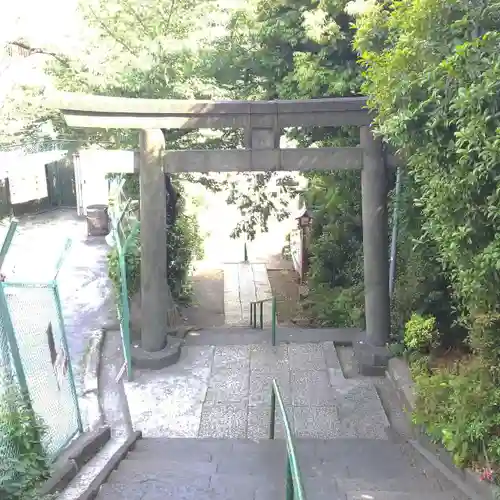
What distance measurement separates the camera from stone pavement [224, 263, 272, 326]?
15527 millimetres

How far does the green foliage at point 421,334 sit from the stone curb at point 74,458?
406 centimetres

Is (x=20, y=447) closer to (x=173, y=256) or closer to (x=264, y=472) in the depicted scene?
(x=264, y=472)

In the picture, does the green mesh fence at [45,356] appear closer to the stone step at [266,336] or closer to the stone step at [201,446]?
the stone step at [201,446]

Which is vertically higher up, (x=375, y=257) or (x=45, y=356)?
(x=375, y=257)

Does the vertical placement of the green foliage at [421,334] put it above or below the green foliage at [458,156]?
below

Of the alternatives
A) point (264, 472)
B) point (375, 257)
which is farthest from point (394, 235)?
point (264, 472)

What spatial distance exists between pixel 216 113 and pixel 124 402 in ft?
13.8

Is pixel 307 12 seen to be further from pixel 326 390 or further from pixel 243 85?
pixel 326 390

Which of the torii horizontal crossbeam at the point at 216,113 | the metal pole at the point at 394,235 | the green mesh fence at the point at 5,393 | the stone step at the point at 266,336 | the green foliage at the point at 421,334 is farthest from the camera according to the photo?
the stone step at the point at 266,336

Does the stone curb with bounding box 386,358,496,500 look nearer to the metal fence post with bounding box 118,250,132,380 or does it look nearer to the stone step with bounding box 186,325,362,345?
the stone step with bounding box 186,325,362,345

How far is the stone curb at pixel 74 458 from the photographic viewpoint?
16.7 feet

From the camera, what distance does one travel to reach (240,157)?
8.90m

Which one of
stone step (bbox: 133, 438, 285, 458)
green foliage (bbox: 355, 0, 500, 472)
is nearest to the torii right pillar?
green foliage (bbox: 355, 0, 500, 472)

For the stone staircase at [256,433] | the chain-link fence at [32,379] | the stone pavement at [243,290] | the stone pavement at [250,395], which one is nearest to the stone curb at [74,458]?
the chain-link fence at [32,379]
